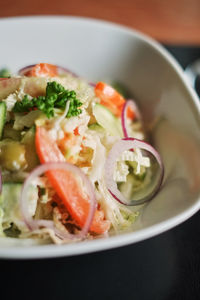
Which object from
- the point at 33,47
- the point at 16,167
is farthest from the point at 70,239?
the point at 33,47

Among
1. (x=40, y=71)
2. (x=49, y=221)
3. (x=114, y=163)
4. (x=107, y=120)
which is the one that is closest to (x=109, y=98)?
(x=107, y=120)

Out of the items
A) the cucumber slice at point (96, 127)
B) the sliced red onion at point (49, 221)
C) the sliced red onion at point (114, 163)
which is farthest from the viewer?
the cucumber slice at point (96, 127)

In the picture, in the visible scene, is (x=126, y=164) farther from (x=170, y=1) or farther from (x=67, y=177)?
(x=170, y=1)

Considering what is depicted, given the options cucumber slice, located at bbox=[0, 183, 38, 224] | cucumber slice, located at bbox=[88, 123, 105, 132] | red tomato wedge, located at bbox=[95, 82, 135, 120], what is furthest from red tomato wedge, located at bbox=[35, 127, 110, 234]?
red tomato wedge, located at bbox=[95, 82, 135, 120]

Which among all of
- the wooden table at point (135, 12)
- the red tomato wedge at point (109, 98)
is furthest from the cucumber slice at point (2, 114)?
the wooden table at point (135, 12)

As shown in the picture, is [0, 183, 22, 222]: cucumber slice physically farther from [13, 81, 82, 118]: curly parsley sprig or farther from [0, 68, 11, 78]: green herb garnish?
[0, 68, 11, 78]: green herb garnish

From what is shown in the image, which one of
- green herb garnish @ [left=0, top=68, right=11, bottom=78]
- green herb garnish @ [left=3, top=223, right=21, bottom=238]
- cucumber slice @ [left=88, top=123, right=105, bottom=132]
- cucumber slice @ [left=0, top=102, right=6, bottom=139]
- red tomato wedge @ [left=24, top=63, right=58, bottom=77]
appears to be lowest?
green herb garnish @ [left=3, top=223, right=21, bottom=238]

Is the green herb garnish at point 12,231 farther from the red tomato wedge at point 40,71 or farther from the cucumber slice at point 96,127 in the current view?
the red tomato wedge at point 40,71
